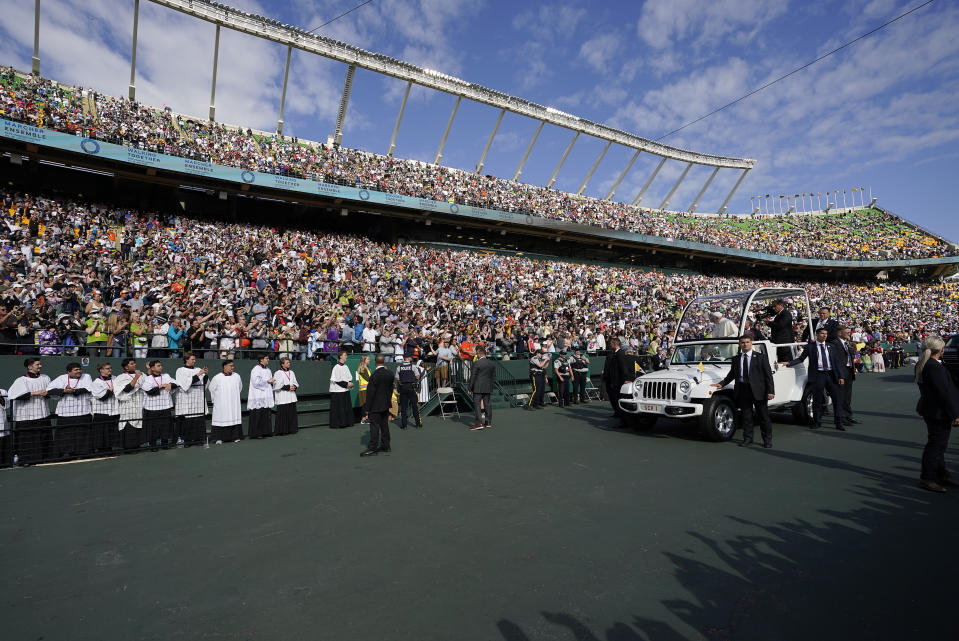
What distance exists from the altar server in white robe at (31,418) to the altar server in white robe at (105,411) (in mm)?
593

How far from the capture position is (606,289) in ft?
91.4

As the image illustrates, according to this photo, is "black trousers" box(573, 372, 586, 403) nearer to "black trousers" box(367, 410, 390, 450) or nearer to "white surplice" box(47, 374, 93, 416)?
"black trousers" box(367, 410, 390, 450)

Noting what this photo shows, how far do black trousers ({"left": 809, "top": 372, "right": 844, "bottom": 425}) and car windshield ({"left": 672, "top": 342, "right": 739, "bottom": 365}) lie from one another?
1862 mm

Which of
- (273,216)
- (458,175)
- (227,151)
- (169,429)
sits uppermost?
(458,175)

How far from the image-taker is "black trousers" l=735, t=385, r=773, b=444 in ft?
23.5

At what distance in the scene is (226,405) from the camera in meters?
8.98

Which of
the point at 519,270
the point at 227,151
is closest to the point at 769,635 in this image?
the point at 519,270

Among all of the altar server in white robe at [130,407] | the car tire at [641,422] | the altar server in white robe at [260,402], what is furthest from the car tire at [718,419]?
the altar server in white robe at [130,407]

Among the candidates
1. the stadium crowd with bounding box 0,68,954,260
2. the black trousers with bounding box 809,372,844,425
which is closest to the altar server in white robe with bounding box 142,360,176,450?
the black trousers with bounding box 809,372,844,425

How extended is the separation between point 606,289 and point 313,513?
82.6 feet

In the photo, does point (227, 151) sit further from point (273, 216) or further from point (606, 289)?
point (606, 289)

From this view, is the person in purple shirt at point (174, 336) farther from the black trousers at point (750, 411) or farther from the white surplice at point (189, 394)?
the black trousers at point (750, 411)

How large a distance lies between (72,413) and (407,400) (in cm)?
601

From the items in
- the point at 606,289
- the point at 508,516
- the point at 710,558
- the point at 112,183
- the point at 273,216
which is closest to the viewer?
the point at 710,558
